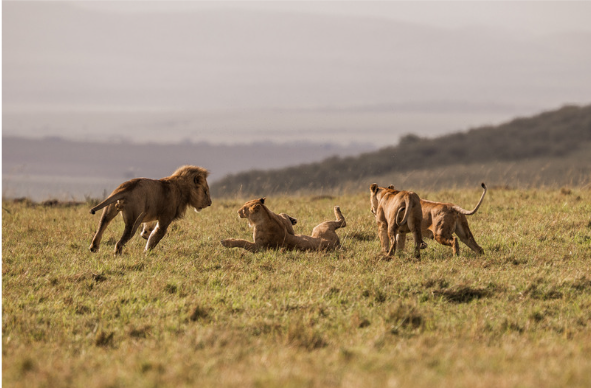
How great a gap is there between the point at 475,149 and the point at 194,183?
73.0 meters

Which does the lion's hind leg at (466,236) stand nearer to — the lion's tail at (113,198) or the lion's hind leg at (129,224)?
the lion's hind leg at (129,224)

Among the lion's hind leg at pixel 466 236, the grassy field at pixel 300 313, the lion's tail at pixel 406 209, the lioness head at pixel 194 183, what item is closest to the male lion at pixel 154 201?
the lioness head at pixel 194 183

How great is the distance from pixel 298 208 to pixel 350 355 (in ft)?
32.3

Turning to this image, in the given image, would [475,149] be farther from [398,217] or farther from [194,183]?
[398,217]

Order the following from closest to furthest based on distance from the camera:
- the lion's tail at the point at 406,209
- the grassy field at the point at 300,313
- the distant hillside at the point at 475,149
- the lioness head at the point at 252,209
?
1. the grassy field at the point at 300,313
2. the lion's tail at the point at 406,209
3. the lioness head at the point at 252,209
4. the distant hillside at the point at 475,149

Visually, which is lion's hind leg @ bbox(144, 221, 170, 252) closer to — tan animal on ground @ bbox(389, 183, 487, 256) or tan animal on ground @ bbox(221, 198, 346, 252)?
tan animal on ground @ bbox(221, 198, 346, 252)

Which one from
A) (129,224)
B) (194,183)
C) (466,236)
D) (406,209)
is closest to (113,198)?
(129,224)

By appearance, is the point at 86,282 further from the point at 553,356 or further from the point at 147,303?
the point at 553,356

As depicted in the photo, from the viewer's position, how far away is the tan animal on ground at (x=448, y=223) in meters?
8.83

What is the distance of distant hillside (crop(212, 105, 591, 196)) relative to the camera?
71188 mm

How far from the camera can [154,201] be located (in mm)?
9594

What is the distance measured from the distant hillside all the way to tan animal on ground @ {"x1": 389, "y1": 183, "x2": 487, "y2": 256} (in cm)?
5811

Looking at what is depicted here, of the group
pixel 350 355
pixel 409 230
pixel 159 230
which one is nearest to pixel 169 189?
pixel 159 230

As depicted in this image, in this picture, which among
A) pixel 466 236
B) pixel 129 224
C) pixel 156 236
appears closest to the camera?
pixel 466 236
